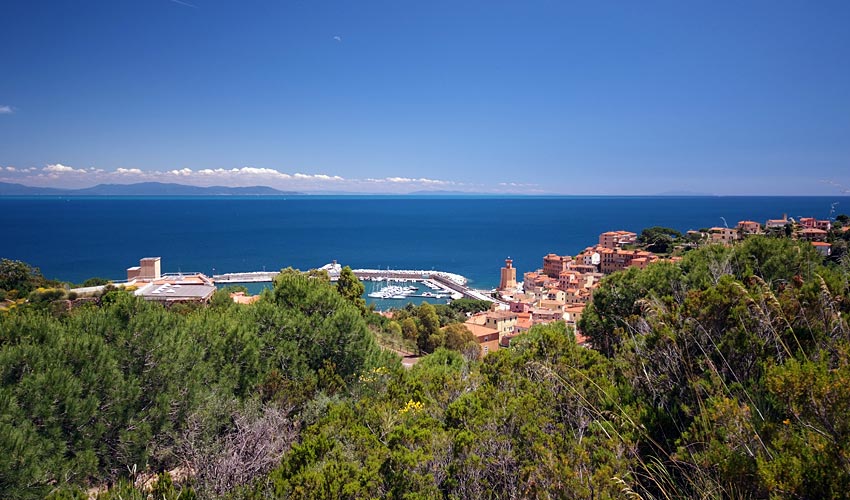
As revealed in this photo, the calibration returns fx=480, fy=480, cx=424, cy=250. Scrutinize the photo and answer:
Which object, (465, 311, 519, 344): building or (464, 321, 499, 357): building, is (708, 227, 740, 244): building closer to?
(464, 321, 499, 357): building

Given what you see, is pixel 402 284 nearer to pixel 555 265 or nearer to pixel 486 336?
pixel 555 265

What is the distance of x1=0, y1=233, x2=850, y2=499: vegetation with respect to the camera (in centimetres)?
246

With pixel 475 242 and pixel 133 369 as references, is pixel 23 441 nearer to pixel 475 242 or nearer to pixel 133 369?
pixel 133 369

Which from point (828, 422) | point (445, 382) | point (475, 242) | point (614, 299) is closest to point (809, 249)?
point (614, 299)

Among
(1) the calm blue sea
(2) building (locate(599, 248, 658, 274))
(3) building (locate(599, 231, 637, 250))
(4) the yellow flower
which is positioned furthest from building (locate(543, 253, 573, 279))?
(4) the yellow flower

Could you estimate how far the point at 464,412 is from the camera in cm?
419

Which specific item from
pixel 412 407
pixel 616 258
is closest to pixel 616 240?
pixel 616 258

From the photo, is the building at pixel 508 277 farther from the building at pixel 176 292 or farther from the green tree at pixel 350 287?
the green tree at pixel 350 287

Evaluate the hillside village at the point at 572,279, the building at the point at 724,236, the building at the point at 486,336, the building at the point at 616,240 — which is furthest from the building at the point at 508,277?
the building at the point at 486,336

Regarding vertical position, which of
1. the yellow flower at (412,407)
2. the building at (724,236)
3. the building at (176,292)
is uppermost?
the building at (724,236)

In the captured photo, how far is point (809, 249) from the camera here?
8.88 m

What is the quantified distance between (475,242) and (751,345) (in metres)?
85.7

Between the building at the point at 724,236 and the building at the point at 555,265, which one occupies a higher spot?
the building at the point at 724,236

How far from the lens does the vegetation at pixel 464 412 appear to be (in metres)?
2.46
